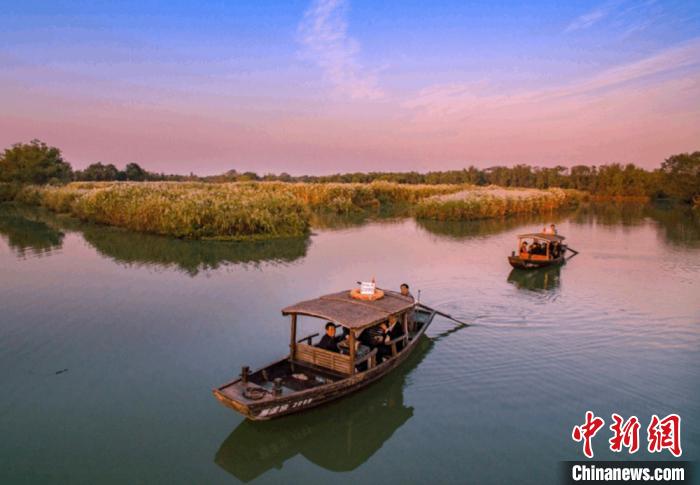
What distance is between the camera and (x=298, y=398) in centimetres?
727

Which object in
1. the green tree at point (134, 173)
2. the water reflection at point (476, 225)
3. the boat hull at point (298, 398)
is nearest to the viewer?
the boat hull at point (298, 398)

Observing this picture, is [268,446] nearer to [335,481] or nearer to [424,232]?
[335,481]

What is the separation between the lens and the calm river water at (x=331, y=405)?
22.6ft

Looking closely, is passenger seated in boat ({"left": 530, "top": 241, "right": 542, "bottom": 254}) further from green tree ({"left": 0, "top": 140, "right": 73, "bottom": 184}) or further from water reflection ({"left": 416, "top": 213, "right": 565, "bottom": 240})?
green tree ({"left": 0, "top": 140, "right": 73, "bottom": 184})

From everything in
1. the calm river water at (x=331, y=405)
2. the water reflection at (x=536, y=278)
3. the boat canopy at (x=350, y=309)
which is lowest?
the calm river water at (x=331, y=405)

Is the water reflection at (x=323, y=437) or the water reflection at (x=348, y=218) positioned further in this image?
the water reflection at (x=348, y=218)

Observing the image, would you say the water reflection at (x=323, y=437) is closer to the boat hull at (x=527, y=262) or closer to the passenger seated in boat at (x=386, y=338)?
the passenger seated in boat at (x=386, y=338)

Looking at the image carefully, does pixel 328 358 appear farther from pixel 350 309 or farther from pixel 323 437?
pixel 323 437

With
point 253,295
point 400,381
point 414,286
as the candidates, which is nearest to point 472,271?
point 414,286

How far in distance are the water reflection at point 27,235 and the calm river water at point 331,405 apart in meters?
2.60

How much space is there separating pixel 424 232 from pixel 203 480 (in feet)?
88.5

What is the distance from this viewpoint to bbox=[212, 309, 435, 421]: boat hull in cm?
687
